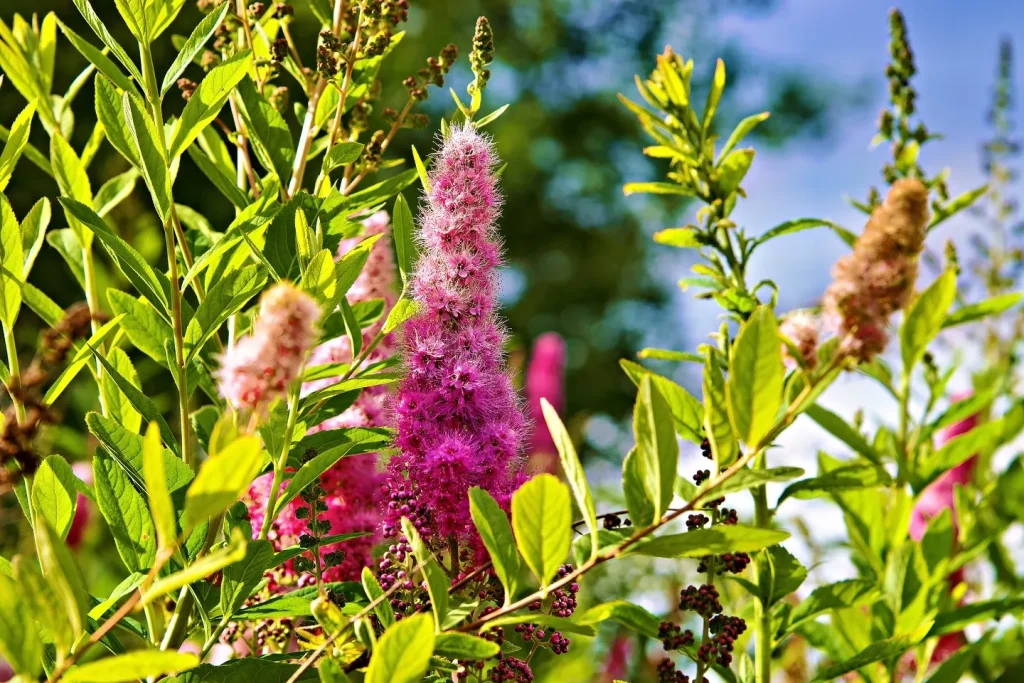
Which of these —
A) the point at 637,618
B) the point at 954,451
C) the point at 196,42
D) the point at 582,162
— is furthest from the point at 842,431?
the point at 582,162

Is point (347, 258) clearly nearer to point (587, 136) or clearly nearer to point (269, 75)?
point (269, 75)

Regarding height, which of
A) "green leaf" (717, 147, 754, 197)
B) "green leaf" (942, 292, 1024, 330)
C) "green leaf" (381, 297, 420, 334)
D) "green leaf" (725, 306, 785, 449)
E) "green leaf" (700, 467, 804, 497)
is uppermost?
"green leaf" (717, 147, 754, 197)

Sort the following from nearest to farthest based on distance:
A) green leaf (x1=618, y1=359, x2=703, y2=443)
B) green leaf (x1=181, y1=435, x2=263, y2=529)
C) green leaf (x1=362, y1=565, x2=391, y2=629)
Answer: green leaf (x1=181, y1=435, x2=263, y2=529) < green leaf (x1=362, y1=565, x2=391, y2=629) < green leaf (x1=618, y1=359, x2=703, y2=443)

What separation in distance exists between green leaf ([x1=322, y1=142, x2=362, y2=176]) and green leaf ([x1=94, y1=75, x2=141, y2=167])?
0.08 meters

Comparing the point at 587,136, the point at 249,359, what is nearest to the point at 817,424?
the point at 249,359

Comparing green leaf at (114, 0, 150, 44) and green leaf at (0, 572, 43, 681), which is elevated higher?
green leaf at (114, 0, 150, 44)

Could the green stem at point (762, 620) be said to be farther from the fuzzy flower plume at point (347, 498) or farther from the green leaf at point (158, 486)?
the green leaf at point (158, 486)

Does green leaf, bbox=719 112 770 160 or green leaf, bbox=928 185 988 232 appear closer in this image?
green leaf, bbox=719 112 770 160

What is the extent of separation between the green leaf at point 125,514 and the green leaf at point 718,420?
0.73ft

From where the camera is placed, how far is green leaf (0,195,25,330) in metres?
0.41

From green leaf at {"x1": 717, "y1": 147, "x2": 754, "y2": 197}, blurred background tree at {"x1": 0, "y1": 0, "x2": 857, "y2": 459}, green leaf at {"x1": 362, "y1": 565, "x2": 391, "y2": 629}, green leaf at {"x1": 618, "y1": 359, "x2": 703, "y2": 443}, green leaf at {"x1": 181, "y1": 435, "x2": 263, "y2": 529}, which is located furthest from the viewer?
blurred background tree at {"x1": 0, "y1": 0, "x2": 857, "y2": 459}

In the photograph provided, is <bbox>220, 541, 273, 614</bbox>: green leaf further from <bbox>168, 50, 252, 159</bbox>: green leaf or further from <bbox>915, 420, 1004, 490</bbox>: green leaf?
<bbox>915, 420, 1004, 490</bbox>: green leaf

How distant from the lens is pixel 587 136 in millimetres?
8461

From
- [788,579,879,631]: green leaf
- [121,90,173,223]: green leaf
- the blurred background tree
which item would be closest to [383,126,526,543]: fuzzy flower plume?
[121,90,173,223]: green leaf
